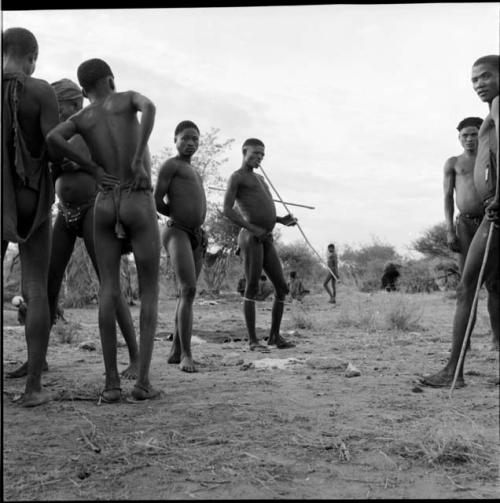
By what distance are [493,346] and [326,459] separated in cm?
398

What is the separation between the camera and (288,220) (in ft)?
22.0

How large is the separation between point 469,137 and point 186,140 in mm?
2354

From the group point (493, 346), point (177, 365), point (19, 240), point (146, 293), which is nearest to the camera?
point (19, 240)

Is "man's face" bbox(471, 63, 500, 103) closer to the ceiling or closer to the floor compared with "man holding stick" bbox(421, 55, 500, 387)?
closer to the ceiling

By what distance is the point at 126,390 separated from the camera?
3.92 metres

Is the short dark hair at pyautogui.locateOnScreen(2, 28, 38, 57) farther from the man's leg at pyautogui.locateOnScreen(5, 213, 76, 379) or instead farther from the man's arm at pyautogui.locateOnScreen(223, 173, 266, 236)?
the man's arm at pyautogui.locateOnScreen(223, 173, 266, 236)

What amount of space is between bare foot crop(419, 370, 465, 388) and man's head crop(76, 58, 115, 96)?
2.97 meters

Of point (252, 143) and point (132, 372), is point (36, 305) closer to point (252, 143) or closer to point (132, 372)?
point (132, 372)

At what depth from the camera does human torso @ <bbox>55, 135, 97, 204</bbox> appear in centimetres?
444

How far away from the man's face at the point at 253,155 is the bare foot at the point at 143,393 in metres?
3.24

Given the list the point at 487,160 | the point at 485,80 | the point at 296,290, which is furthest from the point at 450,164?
the point at 296,290

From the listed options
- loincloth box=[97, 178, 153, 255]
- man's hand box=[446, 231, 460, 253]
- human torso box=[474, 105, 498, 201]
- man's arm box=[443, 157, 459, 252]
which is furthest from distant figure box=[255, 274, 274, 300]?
loincloth box=[97, 178, 153, 255]

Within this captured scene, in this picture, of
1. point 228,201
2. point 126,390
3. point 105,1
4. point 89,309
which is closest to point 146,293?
point 126,390

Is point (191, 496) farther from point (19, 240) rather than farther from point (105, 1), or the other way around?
point (19, 240)
